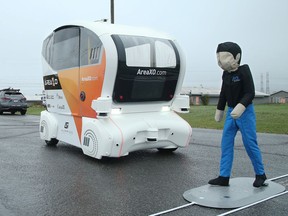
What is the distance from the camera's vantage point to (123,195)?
4910mm

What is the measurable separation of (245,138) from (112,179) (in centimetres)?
209

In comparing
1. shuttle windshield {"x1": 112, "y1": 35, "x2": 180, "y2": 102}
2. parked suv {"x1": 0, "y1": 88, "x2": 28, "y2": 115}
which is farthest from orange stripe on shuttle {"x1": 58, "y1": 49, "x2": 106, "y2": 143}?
parked suv {"x1": 0, "y1": 88, "x2": 28, "y2": 115}

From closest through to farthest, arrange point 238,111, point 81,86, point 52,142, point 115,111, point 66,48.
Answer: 1. point 238,111
2. point 115,111
3. point 81,86
4. point 66,48
5. point 52,142

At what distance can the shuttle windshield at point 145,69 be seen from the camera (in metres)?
6.86

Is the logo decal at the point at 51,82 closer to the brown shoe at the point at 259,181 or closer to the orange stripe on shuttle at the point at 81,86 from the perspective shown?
the orange stripe on shuttle at the point at 81,86

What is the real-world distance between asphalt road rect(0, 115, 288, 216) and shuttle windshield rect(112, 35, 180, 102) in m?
1.28

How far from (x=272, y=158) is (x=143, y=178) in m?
2.96

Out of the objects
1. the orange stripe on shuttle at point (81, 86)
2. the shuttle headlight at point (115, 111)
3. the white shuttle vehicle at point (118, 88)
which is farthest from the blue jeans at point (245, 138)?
the orange stripe on shuttle at point (81, 86)

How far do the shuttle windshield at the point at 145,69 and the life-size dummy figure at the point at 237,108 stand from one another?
2174 mm

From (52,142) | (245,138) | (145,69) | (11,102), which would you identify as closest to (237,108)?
(245,138)

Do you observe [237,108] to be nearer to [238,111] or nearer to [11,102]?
[238,111]

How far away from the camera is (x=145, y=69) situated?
711 cm

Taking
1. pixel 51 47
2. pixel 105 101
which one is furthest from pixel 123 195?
pixel 51 47

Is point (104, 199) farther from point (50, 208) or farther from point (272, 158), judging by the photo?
point (272, 158)
